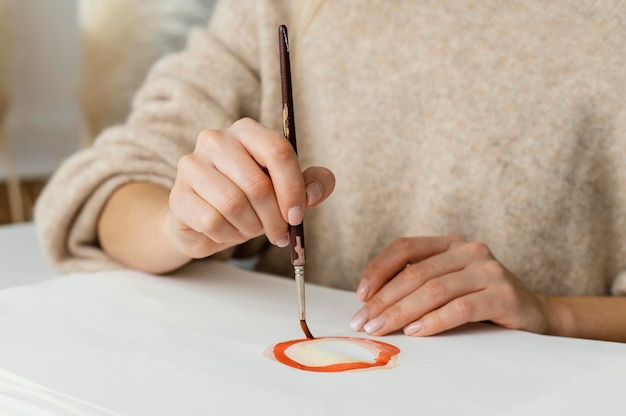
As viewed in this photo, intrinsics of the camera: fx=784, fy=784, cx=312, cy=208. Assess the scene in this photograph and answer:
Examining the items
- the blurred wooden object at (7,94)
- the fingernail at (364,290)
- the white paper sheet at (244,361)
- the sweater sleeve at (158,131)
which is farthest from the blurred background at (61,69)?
the fingernail at (364,290)

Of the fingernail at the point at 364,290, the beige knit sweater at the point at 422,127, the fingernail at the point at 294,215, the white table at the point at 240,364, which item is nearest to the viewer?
the white table at the point at 240,364

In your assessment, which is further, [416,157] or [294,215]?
[416,157]

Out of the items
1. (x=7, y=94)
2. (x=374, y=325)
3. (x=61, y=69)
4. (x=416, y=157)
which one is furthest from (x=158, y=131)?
(x=61, y=69)

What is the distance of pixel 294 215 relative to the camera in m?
0.55

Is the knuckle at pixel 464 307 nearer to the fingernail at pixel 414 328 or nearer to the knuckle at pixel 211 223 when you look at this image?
the fingernail at pixel 414 328

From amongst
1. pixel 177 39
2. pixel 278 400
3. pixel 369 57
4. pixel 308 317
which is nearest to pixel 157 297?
pixel 308 317

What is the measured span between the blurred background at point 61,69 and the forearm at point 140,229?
40.1 inches

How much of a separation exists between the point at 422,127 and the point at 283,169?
1.10ft

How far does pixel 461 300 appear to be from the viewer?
0.60 metres

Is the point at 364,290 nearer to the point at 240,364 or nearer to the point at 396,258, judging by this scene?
the point at 396,258

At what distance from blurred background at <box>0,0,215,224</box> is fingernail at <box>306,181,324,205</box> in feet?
4.42

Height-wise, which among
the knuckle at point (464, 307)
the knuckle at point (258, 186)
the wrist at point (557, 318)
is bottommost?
the knuckle at point (464, 307)

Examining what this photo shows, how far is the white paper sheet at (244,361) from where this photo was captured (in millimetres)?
451

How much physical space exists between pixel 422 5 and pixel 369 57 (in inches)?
3.1
